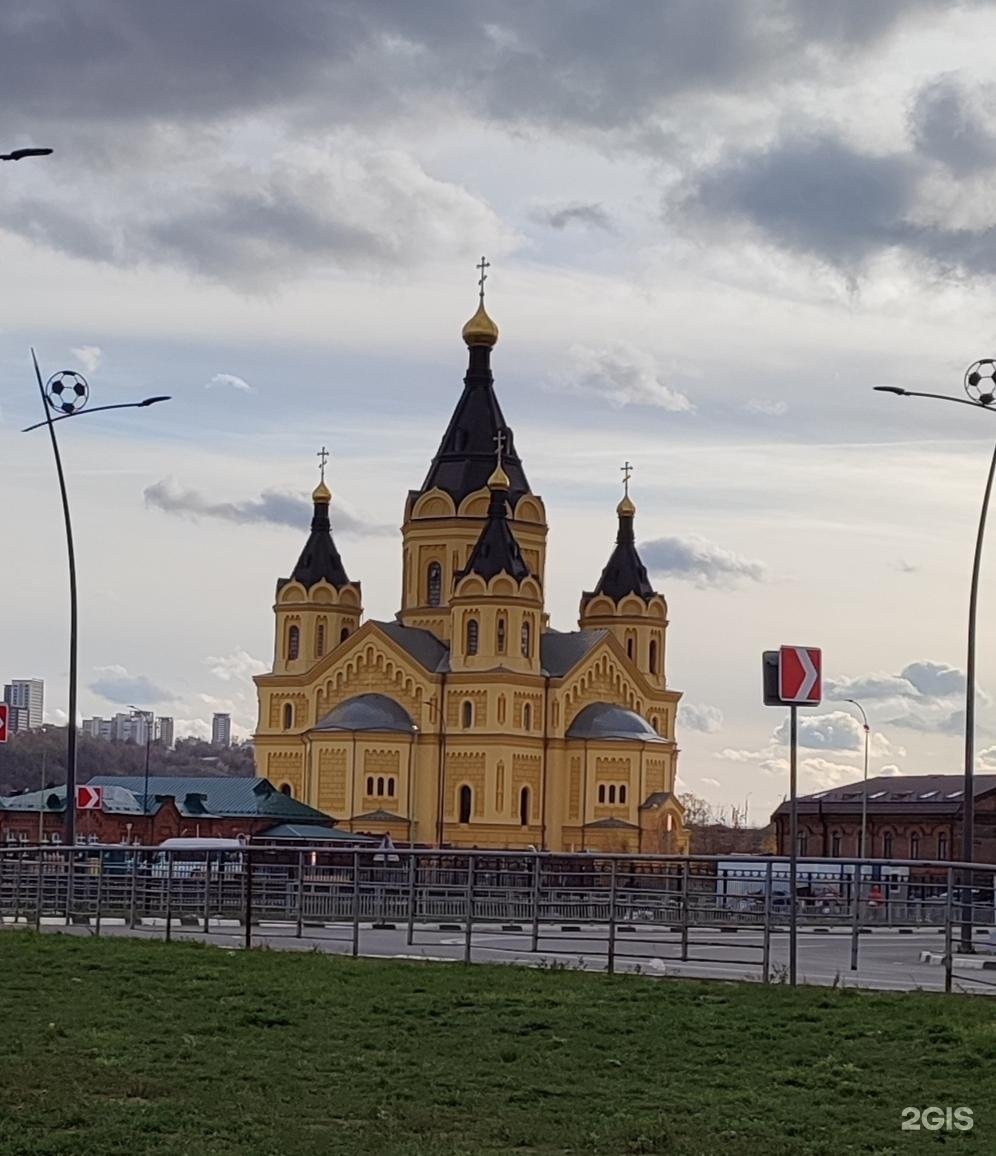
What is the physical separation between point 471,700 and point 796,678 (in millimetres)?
79553

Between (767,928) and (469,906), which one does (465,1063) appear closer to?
(767,928)

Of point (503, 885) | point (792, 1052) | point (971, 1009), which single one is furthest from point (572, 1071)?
point (503, 885)

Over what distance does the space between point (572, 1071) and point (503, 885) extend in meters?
10.5

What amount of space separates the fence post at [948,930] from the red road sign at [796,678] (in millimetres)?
2085

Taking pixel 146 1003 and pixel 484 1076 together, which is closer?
pixel 484 1076

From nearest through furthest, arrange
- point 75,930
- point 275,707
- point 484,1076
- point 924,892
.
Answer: point 484,1076
point 924,892
point 75,930
point 275,707

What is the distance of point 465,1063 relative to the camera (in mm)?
13625

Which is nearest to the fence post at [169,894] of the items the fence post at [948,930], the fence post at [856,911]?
the fence post at [856,911]

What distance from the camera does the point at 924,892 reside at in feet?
69.0

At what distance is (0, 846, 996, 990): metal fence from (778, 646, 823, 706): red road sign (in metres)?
1.76

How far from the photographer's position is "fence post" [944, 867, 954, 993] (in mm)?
17984

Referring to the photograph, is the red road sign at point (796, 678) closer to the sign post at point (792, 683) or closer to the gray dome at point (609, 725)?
the sign post at point (792, 683)

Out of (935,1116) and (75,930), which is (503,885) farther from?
(935,1116)

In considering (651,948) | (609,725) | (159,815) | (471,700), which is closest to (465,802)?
(471,700)
